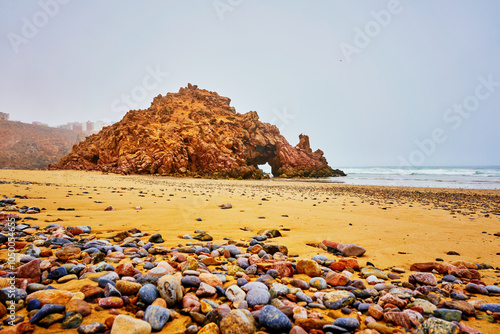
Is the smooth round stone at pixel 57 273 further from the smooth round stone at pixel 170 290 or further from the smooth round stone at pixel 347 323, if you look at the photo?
the smooth round stone at pixel 347 323

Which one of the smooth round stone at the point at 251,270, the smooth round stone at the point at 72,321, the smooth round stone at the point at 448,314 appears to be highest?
the smooth round stone at the point at 448,314

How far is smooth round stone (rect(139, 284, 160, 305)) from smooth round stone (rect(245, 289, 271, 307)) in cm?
74

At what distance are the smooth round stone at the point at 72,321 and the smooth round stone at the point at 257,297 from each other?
1176 millimetres

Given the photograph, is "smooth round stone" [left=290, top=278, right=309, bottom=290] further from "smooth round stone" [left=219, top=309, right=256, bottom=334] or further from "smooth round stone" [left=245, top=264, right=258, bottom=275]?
"smooth round stone" [left=219, top=309, right=256, bottom=334]

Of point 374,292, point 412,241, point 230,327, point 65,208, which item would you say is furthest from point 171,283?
point 65,208

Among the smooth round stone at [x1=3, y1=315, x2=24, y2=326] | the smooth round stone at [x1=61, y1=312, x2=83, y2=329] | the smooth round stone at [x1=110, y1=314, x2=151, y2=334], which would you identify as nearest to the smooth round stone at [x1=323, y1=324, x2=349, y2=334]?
the smooth round stone at [x1=110, y1=314, x2=151, y2=334]

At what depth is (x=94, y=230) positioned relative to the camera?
400 cm

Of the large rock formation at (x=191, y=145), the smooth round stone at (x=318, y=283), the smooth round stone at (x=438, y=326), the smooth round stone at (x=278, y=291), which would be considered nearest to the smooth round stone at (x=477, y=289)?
the smooth round stone at (x=438, y=326)

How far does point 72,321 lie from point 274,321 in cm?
133

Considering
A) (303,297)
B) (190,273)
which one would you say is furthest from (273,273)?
(190,273)

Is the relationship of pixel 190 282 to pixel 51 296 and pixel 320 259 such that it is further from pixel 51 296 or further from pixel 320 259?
pixel 320 259

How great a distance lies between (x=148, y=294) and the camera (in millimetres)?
1831

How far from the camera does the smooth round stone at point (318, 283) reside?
2295 millimetres

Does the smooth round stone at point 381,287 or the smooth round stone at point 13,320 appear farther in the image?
the smooth round stone at point 381,287
